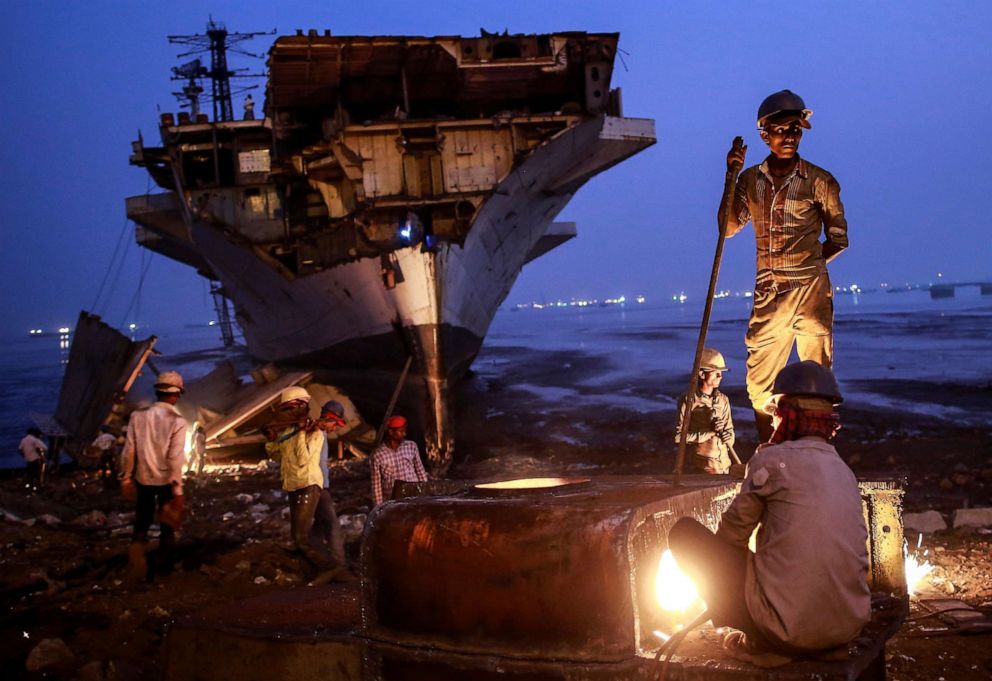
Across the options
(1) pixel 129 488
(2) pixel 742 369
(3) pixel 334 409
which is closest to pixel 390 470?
(3) pixel 334 409

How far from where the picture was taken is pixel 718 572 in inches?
92.0

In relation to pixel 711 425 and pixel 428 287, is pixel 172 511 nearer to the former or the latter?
pixel 711 425

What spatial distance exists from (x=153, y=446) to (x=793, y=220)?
14.7 feet

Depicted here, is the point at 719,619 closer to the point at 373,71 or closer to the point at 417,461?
the point at 417,461

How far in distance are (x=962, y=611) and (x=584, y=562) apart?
278 centimetres

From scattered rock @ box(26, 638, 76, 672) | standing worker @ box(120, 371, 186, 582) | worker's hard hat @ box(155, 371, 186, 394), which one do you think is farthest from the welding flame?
worker's hard hat @ box(155, 371, 186, 394)

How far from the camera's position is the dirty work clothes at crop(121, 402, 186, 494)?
540 centimetres

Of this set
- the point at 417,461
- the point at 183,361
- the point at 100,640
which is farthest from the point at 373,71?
the point at 183,361

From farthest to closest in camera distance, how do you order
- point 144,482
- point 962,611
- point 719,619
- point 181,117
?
point 181,117 < point 144,482 < point 962,611 < point 719,619

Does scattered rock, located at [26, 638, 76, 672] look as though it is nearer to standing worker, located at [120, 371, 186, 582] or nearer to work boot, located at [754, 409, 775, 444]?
standing worker, located at [120, 371, 186, 582]

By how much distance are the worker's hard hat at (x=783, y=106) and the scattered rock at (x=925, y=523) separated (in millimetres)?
3342

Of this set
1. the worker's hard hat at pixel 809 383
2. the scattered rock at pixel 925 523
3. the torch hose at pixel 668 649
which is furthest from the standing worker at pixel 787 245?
the scattered rock at pixel 925 523

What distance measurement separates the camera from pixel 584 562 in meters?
2.41

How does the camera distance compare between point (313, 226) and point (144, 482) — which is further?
point (313, 226)
